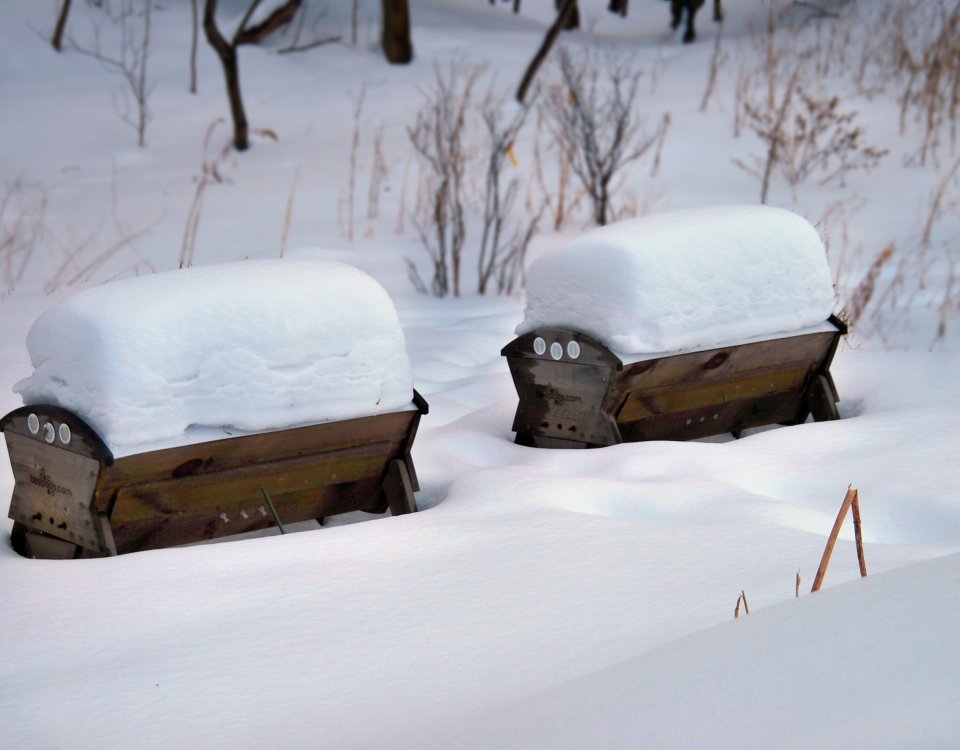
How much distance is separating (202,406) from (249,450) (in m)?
0.17

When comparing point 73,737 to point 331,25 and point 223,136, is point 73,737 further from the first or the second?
point 331,25

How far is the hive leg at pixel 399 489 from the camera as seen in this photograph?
2.93 m

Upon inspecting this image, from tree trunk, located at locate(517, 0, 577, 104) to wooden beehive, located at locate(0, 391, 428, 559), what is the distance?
711 centimetres

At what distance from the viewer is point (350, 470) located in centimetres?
294

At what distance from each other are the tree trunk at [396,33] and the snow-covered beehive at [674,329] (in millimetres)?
8323

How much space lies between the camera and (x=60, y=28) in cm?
1134

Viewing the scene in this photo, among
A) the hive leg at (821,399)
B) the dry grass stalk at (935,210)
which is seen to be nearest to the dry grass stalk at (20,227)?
the hive leg at (821,399)

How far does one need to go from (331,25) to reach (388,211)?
5794 mm

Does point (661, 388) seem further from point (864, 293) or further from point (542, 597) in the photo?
point (864, 293)

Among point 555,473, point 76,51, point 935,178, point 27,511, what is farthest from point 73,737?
point 76,51

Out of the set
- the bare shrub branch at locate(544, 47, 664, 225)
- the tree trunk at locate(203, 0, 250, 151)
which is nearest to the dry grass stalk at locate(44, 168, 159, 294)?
the tree trunk at locate(203, 0, 250, 151)

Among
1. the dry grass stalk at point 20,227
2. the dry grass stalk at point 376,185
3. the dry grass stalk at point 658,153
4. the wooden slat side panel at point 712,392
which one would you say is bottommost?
the dry grass stalk at point 20,227

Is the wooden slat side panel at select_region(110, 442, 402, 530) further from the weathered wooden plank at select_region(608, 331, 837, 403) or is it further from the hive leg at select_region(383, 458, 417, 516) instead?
the weathered wooden plank at select_region(608, 331, 837, 403)

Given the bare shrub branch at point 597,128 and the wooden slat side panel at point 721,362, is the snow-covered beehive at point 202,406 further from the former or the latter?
the bare shrub branch at point 597,128
